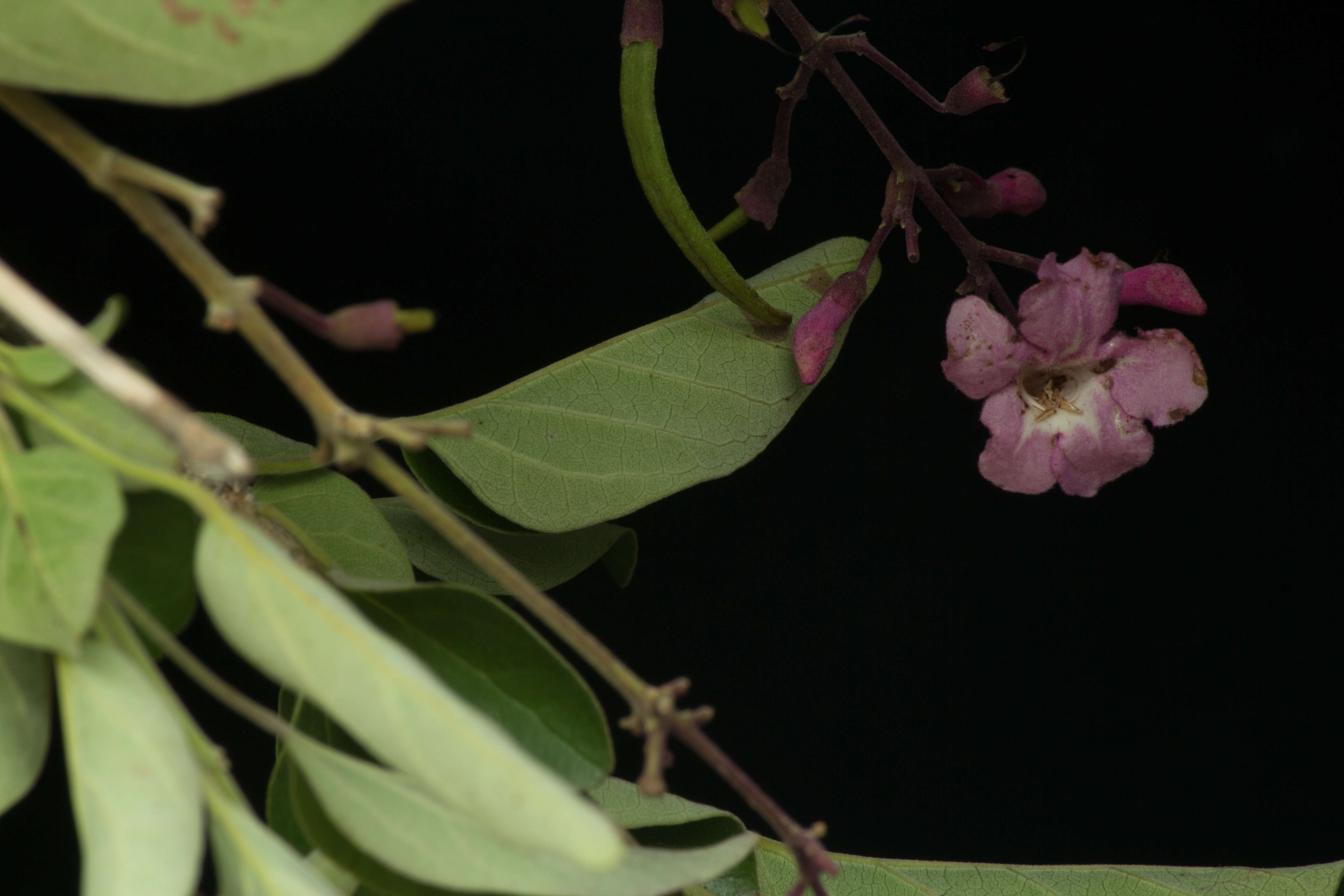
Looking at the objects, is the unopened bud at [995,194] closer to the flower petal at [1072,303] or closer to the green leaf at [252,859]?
the flower petal at [1072,303]

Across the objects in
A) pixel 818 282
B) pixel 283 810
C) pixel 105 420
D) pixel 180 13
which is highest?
pixel 818 282

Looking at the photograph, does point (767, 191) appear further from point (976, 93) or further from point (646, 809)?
point (646, 809)

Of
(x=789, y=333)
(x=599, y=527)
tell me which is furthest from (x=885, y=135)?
(x=599, y=527)

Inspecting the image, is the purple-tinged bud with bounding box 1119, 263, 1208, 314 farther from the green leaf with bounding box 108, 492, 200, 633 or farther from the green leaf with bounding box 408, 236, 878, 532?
the green leaf with bounding box 108, 492, 200, 633

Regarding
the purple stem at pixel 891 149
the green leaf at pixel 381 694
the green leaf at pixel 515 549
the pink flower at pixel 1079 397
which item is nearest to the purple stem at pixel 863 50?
the purple stem at pixel 891 149

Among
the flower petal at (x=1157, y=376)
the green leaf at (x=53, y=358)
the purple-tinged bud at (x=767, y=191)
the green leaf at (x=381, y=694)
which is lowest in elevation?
the green leaf at (x=381, y=694)

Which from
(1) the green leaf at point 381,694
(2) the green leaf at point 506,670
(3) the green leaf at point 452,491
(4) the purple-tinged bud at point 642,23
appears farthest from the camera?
(3) the green leaf at point 452,491

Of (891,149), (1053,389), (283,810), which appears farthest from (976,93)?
(283,810)
